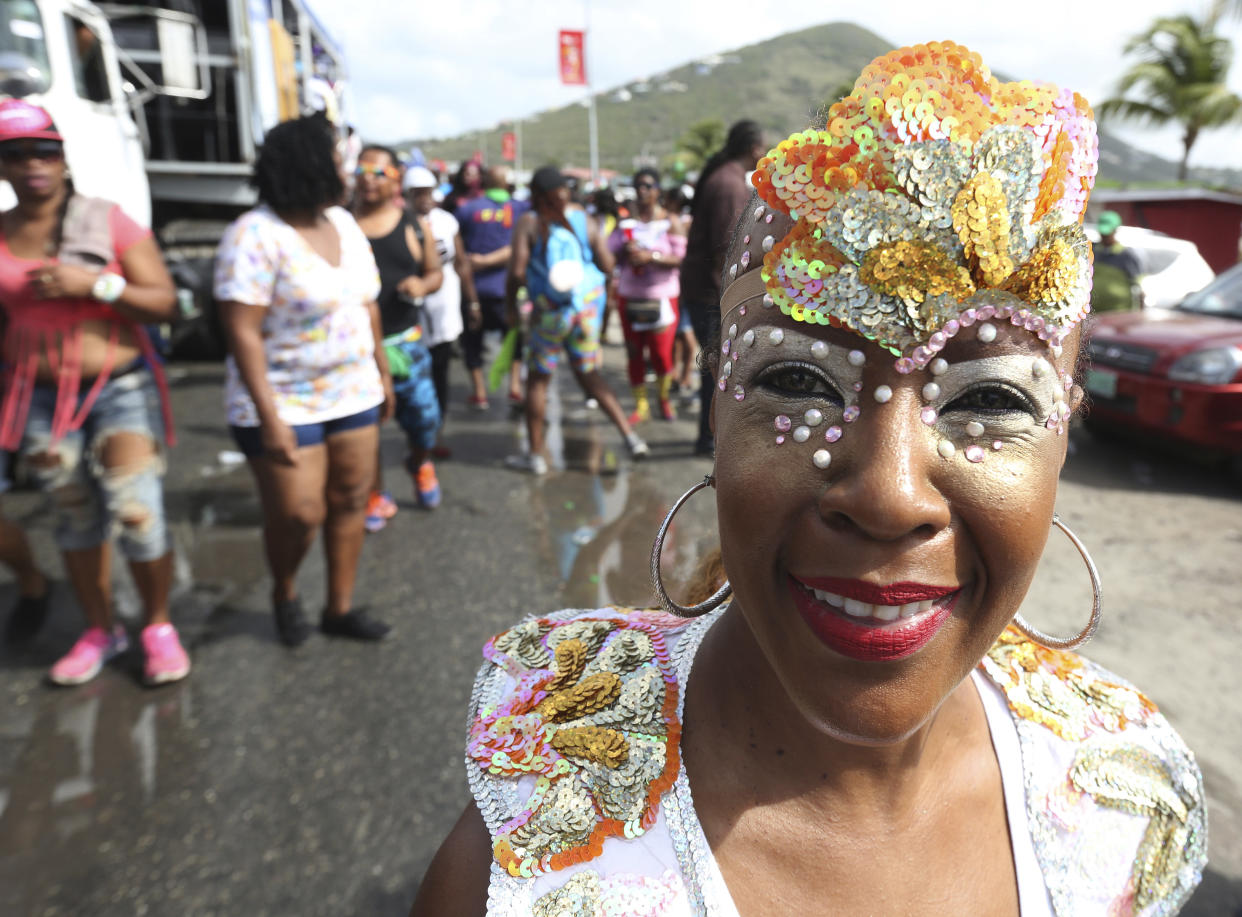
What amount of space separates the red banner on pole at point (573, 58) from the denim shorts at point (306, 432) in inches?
727

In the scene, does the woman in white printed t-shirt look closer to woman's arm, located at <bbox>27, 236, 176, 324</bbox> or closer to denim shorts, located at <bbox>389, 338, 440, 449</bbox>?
denim shorts, located at <bbox>389, 338, 440, 449</bbox>

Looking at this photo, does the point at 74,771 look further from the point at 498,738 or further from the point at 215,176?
the point at 215,176

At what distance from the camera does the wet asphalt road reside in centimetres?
240

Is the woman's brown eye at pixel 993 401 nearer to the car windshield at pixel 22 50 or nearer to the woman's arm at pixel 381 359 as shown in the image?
the woman's arm at pixel 381 359

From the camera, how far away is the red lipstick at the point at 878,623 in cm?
92

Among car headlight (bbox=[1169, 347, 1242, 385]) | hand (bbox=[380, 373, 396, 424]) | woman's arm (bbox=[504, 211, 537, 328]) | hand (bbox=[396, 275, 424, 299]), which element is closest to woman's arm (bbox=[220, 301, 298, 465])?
hand (bbox=[380, 373, 396, 424])

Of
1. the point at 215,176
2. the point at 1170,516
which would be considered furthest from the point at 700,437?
the point at 215,176

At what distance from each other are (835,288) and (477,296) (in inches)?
261

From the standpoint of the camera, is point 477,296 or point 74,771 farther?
point 477,296

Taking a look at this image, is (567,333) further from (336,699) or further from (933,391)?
(933,391)

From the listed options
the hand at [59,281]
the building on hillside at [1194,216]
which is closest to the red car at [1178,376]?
the hand at [59,281]

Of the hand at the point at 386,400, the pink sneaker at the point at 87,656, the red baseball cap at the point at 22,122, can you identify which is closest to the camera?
the red baseball cap at the point at 22,122

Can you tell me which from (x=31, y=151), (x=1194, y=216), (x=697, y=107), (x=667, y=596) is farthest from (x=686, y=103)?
(x=667, y=596)

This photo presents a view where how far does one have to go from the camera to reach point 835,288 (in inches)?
36.0
